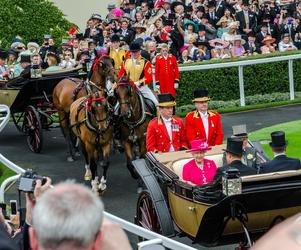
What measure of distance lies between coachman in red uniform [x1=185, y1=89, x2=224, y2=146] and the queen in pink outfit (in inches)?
75.4

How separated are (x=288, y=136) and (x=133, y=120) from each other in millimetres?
3867

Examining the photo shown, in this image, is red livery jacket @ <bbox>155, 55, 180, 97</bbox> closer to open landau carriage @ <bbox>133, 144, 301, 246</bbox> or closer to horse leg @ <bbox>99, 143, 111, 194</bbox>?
horse leg @ <bbox>99, 143, 111, 194</bbox>

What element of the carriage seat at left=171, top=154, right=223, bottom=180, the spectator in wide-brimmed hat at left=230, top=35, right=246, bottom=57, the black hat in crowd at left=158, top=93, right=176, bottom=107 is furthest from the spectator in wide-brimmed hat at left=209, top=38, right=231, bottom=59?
the carriage seat at left=171, top=154, right=223, bottom=180

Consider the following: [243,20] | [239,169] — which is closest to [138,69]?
[239,169]

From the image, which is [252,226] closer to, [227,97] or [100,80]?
Answer: [100,80]

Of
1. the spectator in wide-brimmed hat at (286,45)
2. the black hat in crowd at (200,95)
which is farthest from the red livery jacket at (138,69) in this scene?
the spectator in wide-brimmed hat at (286,45)

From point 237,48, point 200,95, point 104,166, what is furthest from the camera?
point 237,48

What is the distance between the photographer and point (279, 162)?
8.14m

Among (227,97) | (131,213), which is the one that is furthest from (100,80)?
(227,97)

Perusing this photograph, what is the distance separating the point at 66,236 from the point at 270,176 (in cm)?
478

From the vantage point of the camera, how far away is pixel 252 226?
291 inches

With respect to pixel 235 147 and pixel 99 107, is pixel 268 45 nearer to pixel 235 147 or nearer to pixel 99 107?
pixel 99 107

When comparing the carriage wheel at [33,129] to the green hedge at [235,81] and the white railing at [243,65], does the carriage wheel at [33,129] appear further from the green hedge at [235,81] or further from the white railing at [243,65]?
the white railing at [243,65]

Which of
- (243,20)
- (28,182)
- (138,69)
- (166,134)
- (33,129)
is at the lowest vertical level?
(33,129)
